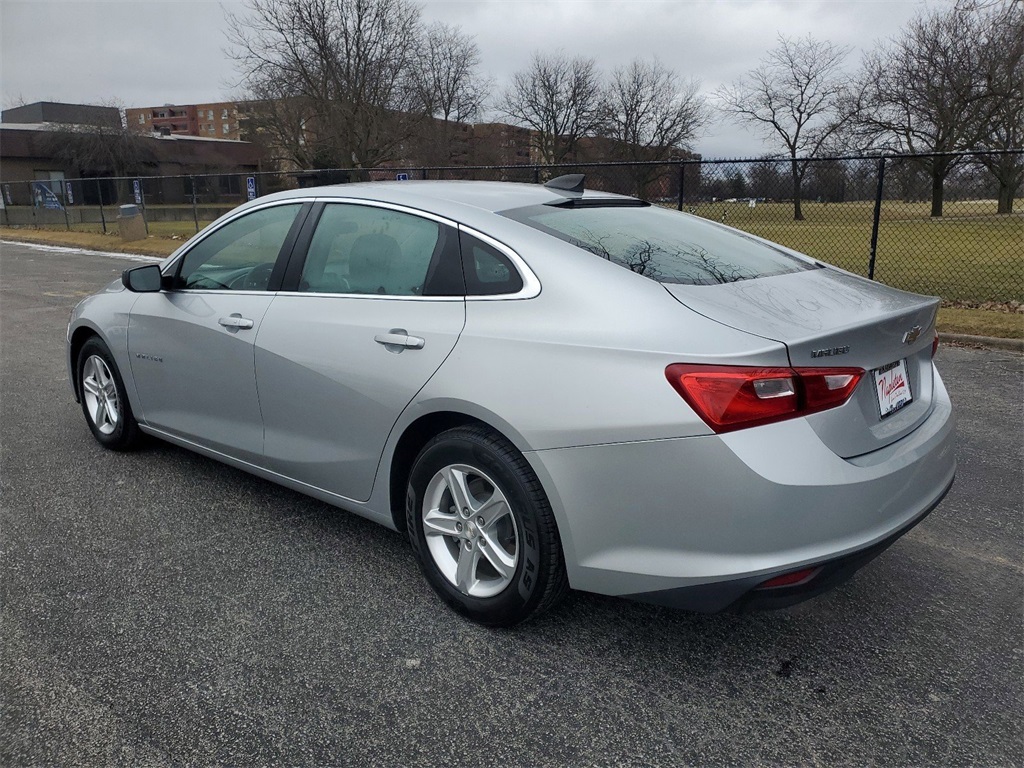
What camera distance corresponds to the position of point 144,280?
13.3 feet

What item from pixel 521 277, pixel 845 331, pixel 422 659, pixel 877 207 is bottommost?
pixel 422 659

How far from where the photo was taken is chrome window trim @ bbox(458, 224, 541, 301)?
272cm

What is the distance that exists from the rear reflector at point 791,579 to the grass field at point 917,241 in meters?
8.29

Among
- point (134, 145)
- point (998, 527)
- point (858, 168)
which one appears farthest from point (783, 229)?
point (134, 145)

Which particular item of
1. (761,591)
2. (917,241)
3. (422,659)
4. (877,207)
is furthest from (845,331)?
(917,241)

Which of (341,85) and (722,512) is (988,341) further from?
(341,85)

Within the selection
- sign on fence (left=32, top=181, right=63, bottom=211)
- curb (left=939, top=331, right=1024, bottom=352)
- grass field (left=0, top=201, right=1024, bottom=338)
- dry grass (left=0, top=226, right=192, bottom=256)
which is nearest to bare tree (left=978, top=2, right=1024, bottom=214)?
grass field (left=0, top=201, right=1024, bottom=338)

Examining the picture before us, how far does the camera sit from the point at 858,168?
11039 millimetres

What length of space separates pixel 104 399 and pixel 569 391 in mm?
3477

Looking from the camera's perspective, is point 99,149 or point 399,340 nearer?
point 399,340

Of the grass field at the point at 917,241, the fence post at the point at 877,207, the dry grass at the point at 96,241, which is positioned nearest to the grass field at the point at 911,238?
the grass field at the point at 917,241

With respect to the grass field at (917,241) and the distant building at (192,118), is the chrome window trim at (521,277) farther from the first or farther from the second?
the distant building at (192,118)

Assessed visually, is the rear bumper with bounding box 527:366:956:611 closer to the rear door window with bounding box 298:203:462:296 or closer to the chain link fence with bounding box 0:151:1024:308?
the rear door window with bounding box 298:203:462:296

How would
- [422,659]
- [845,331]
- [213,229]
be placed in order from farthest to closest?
1. [213,229]
2. [422,659]
3. [845,331]
